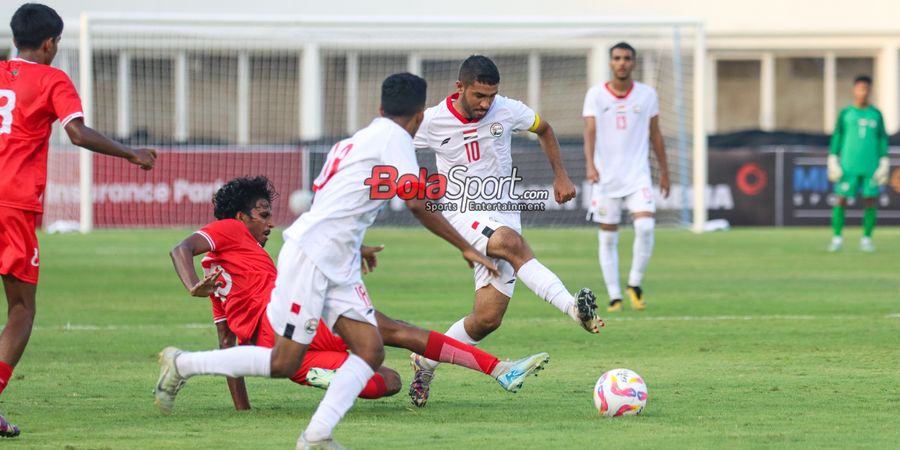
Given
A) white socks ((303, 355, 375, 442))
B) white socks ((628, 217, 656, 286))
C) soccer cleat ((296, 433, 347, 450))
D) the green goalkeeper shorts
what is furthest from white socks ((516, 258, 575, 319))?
the green goalkeeper shorts

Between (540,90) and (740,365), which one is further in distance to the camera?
(540,90)

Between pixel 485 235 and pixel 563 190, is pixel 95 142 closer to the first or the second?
pixel 485 235

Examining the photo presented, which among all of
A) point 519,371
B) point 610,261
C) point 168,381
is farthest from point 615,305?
point 168,381

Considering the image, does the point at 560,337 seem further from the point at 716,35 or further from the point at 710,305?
the point at 716,35

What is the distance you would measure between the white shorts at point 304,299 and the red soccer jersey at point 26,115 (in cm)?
138

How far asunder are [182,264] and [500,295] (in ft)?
6.37

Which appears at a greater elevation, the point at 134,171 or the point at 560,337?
the point at 134,171

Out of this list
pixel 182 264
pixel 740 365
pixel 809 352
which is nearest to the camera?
pixel 182 264

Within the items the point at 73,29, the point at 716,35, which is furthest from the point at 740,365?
the point at 716,35

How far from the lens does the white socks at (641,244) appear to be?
42.7ft

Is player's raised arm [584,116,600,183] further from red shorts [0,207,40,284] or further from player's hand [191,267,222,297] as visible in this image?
red shorts [0,207,40,284]

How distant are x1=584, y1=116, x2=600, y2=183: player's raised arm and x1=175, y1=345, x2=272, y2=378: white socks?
6.69 meters

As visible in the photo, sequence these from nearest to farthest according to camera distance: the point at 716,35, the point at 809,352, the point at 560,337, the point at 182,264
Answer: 1. the point at 182,264
2. the point at 809,352
3. the point at 560,337
4. the point at 716,35

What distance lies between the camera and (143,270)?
17891mm
